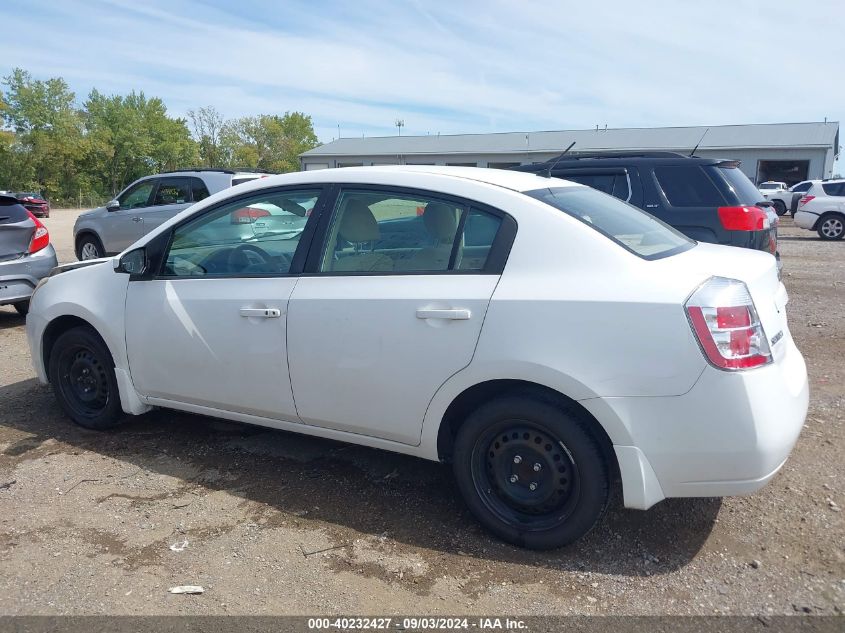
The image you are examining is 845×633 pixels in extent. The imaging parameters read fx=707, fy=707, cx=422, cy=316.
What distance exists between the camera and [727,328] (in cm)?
288

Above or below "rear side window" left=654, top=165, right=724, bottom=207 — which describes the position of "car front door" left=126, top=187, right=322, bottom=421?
below

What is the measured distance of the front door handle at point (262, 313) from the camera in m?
3.80

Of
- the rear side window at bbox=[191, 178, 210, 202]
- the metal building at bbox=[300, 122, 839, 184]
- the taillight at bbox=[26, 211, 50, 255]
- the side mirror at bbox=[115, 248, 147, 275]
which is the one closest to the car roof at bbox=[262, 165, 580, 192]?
the side mirror at bbox=[115, 248, 147, 275]

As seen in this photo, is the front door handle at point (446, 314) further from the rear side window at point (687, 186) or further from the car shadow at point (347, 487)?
the rear side window at point (687, 186)

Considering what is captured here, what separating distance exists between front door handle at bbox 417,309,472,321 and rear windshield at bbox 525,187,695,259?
27.4 inches

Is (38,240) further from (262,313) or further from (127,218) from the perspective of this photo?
(262,313)

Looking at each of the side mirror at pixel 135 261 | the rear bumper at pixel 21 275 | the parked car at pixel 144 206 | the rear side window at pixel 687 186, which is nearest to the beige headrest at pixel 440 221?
the side mirror at pixel 135 261

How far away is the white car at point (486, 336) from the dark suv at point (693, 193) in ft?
11.9

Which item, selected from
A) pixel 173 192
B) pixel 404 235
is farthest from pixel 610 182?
pixel 173 192

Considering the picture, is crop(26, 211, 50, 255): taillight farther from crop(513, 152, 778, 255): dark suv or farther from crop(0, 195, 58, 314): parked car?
crop(513, 152, 778, 255): dark suv

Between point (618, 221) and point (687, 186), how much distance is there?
13.9 ft

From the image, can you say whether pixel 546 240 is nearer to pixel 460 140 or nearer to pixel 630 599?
pixel 630 599

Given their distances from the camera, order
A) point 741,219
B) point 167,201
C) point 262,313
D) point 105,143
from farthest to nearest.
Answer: point 105,143 → point 167,201 → point 741,219 → point 262,313

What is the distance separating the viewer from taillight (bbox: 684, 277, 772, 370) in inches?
112
